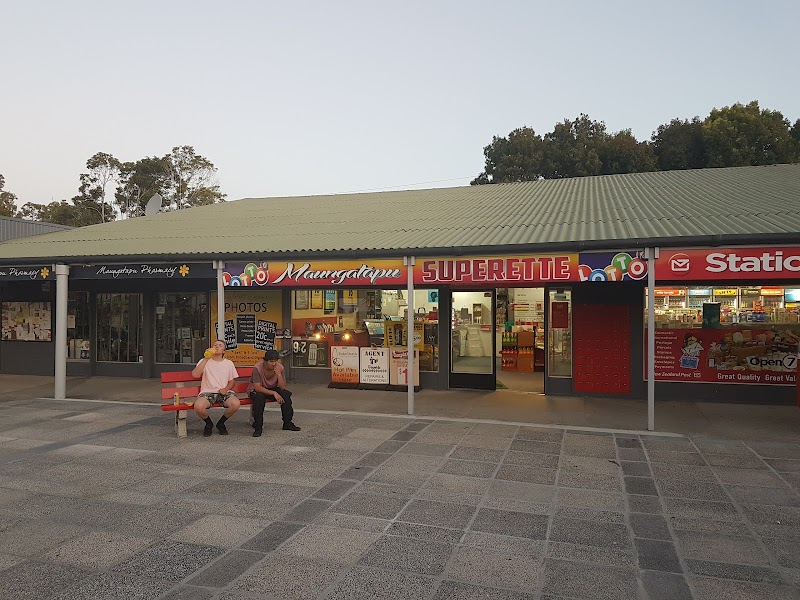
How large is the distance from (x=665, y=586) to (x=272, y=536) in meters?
2.90

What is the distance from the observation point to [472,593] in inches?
150

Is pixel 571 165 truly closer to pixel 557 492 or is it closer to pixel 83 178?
pixel 557 492

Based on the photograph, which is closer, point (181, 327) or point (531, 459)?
point (531, 459)

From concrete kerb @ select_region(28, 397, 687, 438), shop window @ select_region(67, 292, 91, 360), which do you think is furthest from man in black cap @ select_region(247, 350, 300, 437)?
shop window @ select_region(67, 292, 91, 360)

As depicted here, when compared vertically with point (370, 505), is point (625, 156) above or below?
above

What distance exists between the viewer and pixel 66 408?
10.3m

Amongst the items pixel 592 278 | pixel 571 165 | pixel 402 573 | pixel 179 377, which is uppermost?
pixel 571 165

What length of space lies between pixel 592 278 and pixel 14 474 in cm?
768

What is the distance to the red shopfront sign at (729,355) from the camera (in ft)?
35.0

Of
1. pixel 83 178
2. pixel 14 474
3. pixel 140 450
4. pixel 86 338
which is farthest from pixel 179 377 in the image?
pixel 83 178

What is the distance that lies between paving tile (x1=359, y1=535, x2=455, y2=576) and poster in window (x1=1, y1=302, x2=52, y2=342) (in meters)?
13.7

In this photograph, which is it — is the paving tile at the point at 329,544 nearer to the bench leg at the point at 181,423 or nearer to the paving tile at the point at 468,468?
the paving tile at the point at 468,468

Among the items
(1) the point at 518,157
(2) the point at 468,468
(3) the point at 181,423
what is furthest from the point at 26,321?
(1) the point at 518,157

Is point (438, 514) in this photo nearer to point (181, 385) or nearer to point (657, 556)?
point (657, 556)
